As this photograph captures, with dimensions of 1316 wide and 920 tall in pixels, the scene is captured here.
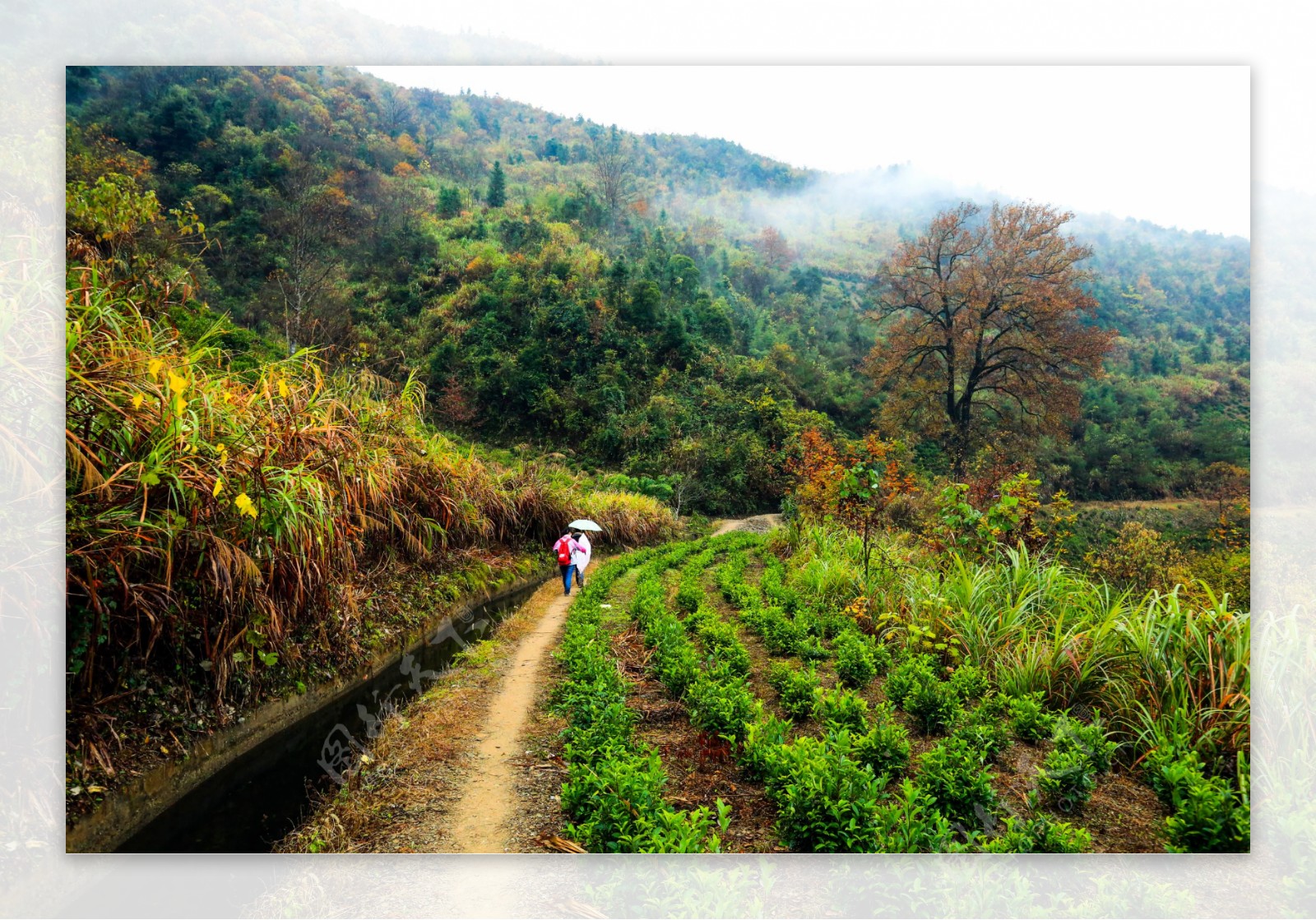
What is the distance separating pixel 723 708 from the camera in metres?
4.16

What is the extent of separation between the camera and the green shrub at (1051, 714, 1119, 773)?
11.9ft

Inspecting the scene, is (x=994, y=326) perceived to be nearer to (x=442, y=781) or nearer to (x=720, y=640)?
(x=720, y=640)

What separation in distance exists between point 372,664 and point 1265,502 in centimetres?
661

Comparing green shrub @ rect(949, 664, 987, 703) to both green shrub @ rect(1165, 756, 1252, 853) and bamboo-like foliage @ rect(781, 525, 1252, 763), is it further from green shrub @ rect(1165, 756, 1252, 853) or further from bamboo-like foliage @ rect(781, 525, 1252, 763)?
green shrub @ rect(1165, 756, 1252, 853)

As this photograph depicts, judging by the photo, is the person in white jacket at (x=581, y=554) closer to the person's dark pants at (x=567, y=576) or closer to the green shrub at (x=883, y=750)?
the person's dark pants at (x=567, y=576)

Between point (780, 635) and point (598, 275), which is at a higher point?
point (598, 275)

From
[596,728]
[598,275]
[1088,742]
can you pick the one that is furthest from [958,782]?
[598,275]

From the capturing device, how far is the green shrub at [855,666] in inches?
185

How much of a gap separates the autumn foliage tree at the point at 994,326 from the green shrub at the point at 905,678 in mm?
1605

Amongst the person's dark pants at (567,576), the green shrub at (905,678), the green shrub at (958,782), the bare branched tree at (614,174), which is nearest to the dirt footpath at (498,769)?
the person's dark pants at (567,576)

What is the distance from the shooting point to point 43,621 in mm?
3906

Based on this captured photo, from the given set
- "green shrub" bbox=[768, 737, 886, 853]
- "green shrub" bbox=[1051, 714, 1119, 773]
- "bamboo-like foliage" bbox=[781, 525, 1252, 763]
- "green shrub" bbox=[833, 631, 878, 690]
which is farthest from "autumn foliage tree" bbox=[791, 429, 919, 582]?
"green shrub" bbox=[768, 737, 886, 853]

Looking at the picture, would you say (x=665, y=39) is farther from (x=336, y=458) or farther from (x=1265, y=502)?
(x=1265, y=502)

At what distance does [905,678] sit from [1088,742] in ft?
3.39
